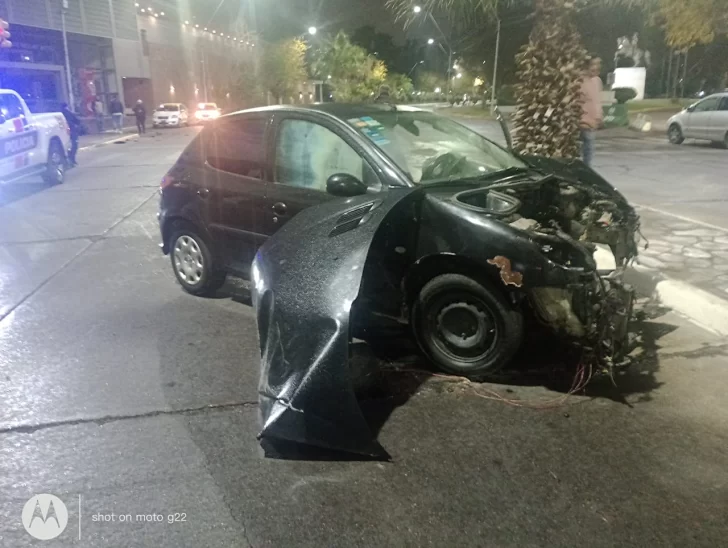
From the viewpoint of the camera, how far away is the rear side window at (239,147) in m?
5.33

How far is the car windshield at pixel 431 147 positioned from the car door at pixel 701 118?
16213mm

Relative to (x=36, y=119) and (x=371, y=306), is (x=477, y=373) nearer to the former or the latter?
(x=371, y=306)

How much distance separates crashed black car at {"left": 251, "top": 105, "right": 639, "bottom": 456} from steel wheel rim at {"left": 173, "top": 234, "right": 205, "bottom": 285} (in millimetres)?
1578

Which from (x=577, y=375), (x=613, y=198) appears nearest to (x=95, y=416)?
(x=577, y=375)

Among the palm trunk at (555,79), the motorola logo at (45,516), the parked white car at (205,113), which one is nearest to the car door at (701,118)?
the palm trunk at (555,79)

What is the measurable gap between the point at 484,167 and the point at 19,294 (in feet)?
15.8

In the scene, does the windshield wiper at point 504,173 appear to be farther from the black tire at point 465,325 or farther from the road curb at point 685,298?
the road curb at point 685,298

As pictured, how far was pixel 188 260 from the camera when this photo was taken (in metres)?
6.11

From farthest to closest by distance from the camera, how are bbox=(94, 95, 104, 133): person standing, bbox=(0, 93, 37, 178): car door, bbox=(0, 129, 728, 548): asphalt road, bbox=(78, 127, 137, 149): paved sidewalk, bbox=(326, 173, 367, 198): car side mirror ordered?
bbox=(94, 95, 104, 133): person standing < bbox=(78, 127, 137, 149): paved sidewalk < bbox=(0, 93, 37, 178): car door < bbox=(326, 173, 367, 198): car side mirror < bbox=(0, 129, 728, 548): asphalt road

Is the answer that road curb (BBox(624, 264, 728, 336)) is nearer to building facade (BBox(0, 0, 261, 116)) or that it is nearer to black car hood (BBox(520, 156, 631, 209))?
black car hood (BBox(520, 156, 631, 209))

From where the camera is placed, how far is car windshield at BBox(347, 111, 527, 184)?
15.3 feet

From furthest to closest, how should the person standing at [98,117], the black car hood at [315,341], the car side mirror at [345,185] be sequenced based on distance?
1. the person standing at [98,117]
2. the car side mirror at [345,185]
3. the black car hood at [315,341]

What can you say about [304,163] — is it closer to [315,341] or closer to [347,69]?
[315,341]

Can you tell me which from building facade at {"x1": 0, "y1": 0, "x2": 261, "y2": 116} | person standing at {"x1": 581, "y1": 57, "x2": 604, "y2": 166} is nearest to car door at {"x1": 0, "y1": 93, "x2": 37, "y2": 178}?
person standing at {"x1": 581, "y1": 57, "x2": 604, "y2": 166}
